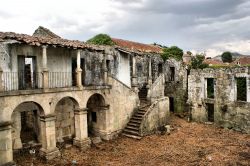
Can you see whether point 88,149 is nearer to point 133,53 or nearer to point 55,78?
point 55,78

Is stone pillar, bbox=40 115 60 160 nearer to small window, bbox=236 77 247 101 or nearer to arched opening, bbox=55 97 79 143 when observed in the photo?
arched opening, bbox=55 97 79 143

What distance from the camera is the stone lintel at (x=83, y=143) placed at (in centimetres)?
1692

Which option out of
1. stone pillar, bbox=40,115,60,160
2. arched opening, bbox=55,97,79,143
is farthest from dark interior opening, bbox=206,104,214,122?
stone pillar, bbox=40,115,60,160

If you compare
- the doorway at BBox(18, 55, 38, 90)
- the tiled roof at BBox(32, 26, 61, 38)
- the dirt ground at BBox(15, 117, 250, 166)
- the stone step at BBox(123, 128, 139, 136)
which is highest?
the tiled roof at BBox(32, 26, 61, 38)

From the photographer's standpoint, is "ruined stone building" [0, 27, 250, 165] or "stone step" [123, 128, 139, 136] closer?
"ruined stone building" [0, 27, 250, 165]

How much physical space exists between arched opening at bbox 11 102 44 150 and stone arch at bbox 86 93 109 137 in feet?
13.7

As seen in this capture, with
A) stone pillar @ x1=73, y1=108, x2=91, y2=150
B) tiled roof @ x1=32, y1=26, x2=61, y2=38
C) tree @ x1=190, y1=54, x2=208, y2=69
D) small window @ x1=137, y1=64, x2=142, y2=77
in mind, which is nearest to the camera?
stone pillar @ x1=73, y1=108, x2=91, y2=150

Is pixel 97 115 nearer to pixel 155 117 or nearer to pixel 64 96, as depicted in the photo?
pixel 64 96

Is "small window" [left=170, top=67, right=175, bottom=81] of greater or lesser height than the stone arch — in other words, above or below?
above

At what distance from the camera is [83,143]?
17.0m

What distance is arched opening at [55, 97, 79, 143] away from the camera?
716 inches

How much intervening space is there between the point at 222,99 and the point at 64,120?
13092 mm

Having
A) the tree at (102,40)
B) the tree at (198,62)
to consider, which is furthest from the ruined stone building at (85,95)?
the tree at (102,40)

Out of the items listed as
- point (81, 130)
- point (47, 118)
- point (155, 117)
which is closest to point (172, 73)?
point (155, 117)
